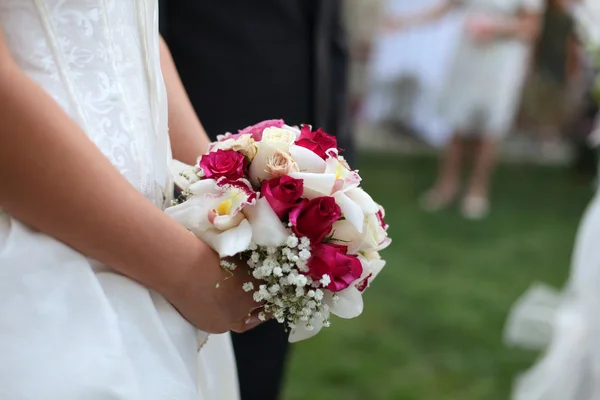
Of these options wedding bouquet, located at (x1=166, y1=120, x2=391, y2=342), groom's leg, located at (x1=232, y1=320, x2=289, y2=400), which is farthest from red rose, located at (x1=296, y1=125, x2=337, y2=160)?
groom's leg, located at (x1=232, y1=320, x2=289, y2=400)

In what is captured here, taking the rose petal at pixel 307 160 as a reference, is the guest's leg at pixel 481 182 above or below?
below

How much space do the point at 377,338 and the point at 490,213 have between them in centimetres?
203

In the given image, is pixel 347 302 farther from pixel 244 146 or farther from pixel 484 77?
pixel 484 77

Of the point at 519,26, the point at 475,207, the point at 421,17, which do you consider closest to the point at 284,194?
the point at 475,207

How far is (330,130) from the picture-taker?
1.84 metres

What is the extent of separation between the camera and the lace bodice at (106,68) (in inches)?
33.5

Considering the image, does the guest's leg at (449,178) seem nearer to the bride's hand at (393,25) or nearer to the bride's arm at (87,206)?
the bride's hand at (393,25)

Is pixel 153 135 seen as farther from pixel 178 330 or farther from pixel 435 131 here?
pixel 435 131

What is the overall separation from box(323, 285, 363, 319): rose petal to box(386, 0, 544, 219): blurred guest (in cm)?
374

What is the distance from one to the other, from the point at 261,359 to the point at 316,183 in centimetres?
103

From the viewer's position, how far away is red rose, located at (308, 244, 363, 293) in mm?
865

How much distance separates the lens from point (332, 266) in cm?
86

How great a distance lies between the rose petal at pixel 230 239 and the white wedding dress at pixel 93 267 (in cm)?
10

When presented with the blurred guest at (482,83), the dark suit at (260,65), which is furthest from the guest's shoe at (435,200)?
the dark suit at (260,65)
